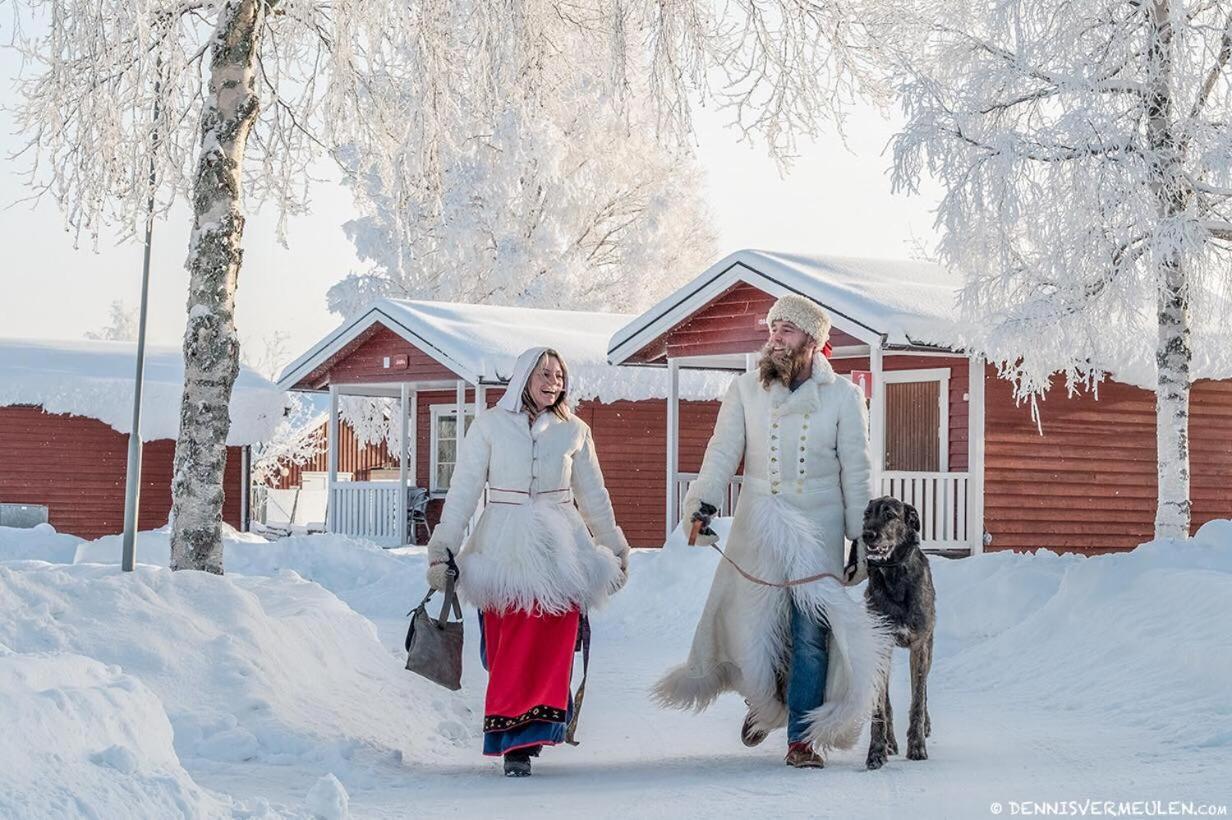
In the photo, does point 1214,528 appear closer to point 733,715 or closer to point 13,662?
point 733,715

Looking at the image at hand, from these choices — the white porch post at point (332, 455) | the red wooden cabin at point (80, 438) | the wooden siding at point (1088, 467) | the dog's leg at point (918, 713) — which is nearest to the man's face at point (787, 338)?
the dog's leg at point (918, 713)

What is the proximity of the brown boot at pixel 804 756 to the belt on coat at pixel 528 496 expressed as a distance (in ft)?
4.51

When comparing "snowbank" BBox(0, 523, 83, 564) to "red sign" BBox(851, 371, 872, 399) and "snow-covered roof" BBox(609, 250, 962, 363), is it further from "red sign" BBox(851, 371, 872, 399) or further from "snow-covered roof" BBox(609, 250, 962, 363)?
"red sign" BBox(851, 371, 872, 399)

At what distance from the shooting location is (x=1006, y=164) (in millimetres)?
14766

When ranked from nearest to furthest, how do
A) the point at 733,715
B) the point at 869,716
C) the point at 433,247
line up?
the point at 869,716 → the point at 733,715 → the point at 433,247

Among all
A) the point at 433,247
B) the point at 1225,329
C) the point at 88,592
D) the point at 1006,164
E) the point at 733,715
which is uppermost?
the point at 433,247

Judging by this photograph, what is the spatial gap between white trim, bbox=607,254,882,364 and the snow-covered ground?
291 inches

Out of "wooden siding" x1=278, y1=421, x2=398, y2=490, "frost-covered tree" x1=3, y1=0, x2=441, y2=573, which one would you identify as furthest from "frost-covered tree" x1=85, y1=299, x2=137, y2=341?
"frost-covered tree" x1=3, y1=0, x2=441, y2=573

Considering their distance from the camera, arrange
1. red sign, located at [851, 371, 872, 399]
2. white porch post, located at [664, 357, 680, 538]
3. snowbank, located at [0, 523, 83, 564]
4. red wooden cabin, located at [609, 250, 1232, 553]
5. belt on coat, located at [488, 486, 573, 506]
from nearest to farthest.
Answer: belt on coat, located at [488, 486, 573, 506], red sign, located at [851, 371, 872, 399], red wooden cabin, located at [609, 250, 1232, 553], snowbank, located at [0, 523, 83, 564], white porch post, located at [664, 357, 680, 538]

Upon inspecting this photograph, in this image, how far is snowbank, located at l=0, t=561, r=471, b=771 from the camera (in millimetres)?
6848

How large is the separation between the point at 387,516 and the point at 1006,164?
13570 mm

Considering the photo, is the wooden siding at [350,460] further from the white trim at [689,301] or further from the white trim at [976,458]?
the white trim at [976,458]

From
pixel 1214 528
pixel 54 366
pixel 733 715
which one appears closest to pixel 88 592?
pixel 733 715

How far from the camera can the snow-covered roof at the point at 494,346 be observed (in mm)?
23344
